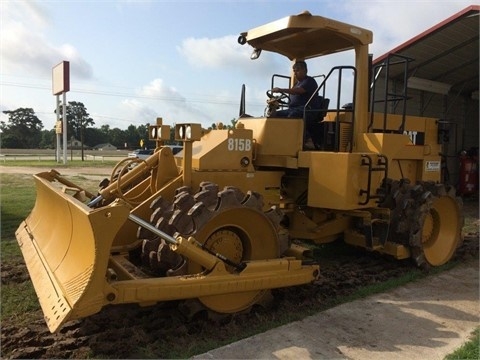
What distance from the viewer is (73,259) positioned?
4023 millimetres

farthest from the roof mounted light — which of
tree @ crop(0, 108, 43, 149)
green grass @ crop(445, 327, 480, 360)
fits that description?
tree @ crop(0, 108, 43, 149)

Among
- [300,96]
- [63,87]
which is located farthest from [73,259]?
[63,87]

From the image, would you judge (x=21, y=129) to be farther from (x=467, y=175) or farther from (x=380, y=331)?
(x=380, y=331)

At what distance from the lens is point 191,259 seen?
4070mm

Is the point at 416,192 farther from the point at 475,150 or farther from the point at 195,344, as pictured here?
the point at 475,150

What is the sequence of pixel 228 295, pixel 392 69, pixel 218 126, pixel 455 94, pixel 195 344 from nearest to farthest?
pixel 195 344 → pixel 228 295 → pixel 218 126 → pixel 392 69 → pixel 455 94

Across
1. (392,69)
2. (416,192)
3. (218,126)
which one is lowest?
(416,192)

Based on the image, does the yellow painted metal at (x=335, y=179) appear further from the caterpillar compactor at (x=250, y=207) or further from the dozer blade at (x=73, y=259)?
the dozer blade at (x=73, y=259)

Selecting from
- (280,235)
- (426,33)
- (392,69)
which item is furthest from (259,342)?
(392,69)

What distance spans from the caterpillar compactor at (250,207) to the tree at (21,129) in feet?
274

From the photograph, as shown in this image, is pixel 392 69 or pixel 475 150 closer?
pixel 392 69

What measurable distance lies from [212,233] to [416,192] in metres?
3.24

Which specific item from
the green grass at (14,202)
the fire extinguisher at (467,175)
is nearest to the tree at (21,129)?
the green grass at (14,202)

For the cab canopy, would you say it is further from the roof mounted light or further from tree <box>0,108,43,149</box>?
tree <box>0,108,43,149</box>
